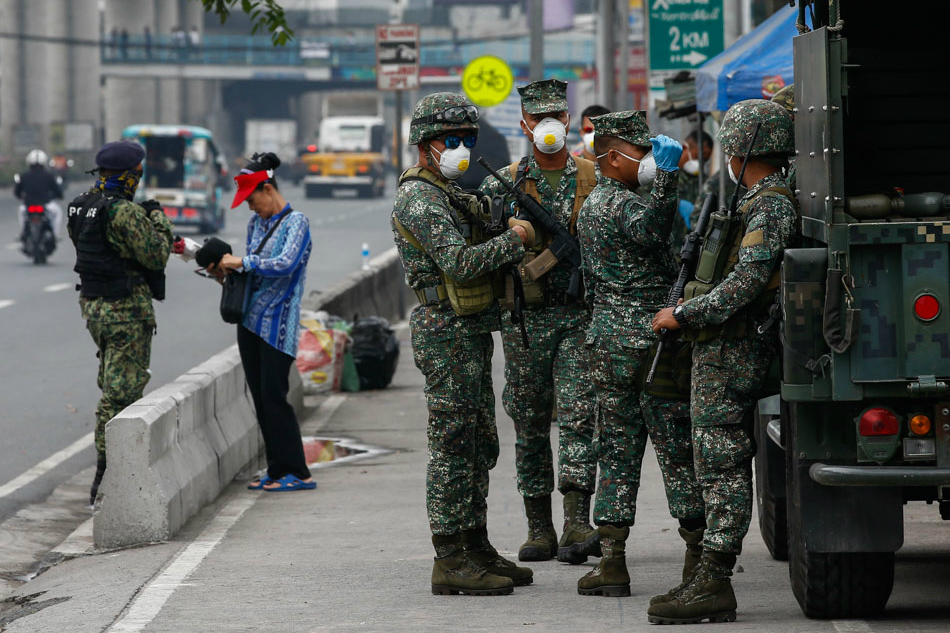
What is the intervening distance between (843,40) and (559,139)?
188cm

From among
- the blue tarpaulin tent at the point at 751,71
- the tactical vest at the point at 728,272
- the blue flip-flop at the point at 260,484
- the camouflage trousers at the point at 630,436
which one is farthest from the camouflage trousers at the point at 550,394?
the blue tarpaulin tent at the point at 751,71

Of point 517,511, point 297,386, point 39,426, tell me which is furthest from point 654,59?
point 517,511

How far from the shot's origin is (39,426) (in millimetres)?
11891

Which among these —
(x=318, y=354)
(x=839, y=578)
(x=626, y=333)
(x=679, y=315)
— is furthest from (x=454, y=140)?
(x=318, y=354)

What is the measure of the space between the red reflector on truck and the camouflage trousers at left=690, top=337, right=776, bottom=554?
2.18ft

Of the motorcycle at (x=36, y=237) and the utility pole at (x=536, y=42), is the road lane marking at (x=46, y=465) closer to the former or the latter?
the utility pole at (x=536, y=42)

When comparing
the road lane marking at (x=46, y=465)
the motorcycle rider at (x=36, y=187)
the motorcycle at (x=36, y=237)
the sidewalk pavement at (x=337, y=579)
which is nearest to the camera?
the sidewalk pavement at (x=337, y=579)

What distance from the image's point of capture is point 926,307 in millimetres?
5133

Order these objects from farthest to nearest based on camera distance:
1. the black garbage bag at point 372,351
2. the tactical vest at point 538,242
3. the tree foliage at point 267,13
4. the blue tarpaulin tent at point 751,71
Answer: the black garbage bag at point 372,351 → the blue tarpaulin tent at point 751,71 → the tree foliage at point 267,13 → the tactical vest at point 538,242

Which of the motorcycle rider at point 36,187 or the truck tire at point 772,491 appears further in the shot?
the motorcycle rider at point 36,187

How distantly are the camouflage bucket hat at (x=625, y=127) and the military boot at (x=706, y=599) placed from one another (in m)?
1.65

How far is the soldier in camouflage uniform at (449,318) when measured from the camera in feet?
20.4

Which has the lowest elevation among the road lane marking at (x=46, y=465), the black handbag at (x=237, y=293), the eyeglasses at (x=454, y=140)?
the road lane marking at (x=46, y=465)

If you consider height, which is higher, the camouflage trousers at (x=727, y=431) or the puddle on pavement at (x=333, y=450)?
the camouflage trousers at (x=727, y=431)
